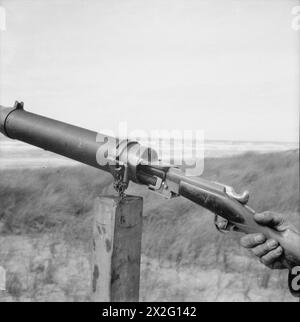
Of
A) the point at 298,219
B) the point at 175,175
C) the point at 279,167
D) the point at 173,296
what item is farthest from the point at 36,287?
the point at 279,167

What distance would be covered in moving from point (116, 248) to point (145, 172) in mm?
464

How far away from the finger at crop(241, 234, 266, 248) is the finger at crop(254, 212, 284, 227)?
7 cm

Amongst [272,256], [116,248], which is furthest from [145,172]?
[272,256]

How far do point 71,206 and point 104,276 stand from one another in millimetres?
4049

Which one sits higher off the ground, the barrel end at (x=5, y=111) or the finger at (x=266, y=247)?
the barrel end at (x=5, y=111)

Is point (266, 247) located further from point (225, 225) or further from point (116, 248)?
point (116, 248)

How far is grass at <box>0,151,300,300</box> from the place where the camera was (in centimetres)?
525

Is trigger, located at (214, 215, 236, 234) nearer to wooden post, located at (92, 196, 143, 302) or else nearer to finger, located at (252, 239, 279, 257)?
finger, located at (252, 239, 279, 257)

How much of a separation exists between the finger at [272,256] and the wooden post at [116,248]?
72cm

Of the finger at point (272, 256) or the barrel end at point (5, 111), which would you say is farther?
the barrel end at point (5, 111)

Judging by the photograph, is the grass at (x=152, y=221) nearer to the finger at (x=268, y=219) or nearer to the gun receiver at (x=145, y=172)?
the gun receiver at (x=145, y=172)

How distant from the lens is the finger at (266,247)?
1891 mm

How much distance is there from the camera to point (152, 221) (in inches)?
235

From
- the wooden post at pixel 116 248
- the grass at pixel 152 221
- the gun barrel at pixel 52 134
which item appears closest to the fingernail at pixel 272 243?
the wooden post at pixel 116 248
